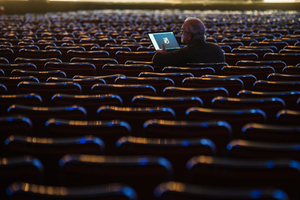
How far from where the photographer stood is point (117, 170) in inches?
65.4

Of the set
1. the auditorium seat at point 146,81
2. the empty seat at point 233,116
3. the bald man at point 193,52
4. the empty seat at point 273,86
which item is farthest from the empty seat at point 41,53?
the empty seat at point 233,116

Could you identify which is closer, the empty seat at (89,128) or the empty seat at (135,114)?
the empty seat at (89,128)

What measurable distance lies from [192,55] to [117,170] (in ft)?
9.94

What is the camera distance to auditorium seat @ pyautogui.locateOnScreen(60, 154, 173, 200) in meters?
1.54

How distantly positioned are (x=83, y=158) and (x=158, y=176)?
400 mm

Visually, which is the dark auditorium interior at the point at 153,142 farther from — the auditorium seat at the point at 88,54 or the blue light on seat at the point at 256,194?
the auditorium seat at the point at 88,54

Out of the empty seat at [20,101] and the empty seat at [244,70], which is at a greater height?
the empty seat at [244,70]

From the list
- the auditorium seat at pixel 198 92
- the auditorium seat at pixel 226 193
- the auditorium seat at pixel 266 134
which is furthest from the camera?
the auditorium seat at pixel 198 92

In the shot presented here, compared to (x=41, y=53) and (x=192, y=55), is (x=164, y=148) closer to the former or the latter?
(x=192, y=55)

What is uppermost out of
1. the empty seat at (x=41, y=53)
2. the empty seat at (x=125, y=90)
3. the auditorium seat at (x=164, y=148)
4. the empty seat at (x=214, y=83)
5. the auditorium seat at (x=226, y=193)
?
the auditorium seat at (x=226, y=193)

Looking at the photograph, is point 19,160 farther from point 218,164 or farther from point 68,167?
point 218,164

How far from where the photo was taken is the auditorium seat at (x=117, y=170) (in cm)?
154

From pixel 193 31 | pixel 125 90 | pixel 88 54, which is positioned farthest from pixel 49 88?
pixel 88 54

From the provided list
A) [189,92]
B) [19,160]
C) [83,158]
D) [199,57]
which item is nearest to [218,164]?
[83,158]
